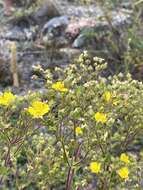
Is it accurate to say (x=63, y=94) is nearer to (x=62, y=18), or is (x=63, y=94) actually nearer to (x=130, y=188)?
(x=130, y=188)

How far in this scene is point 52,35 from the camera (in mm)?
4738

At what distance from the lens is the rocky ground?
421cm

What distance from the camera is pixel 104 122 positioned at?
6.59 ft

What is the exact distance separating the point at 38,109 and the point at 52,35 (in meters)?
2.87

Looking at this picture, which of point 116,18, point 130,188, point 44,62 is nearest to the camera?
point 130,188

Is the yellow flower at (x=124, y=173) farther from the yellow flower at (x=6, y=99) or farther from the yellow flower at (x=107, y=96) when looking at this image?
the yellow flower at (x=6, y=99)

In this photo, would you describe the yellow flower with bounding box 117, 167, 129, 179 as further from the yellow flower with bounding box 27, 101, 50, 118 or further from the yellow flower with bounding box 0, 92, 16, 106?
the yellow flower with bounding box 0, 92, 16, 106

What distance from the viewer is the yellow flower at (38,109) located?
1909 mm

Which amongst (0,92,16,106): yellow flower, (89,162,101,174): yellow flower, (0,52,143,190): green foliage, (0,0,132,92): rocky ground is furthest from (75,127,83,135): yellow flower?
(0,0,132,92): rocky ground

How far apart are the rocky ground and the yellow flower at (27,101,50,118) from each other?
203 centimetres

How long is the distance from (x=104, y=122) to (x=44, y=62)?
7.62ft

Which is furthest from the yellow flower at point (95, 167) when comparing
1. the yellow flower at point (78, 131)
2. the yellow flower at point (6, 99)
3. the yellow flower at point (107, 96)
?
the yellow flower at point (6, 99)

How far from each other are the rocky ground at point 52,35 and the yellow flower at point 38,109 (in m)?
2.03

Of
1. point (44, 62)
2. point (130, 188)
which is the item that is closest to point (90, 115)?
point (130, 188)
